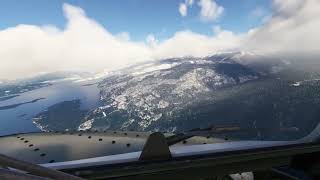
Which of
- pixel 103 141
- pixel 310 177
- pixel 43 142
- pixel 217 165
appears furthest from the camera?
Result: pixel 43 142

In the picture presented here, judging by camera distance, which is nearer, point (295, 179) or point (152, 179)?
point (152, 179)

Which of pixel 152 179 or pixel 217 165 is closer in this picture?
pixel 152 179

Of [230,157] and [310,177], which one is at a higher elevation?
[230,157]

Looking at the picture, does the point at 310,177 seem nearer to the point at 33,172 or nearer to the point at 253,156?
the point at 253,156

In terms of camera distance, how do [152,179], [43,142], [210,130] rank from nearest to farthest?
[152,179] < [210,130] < [43,142]

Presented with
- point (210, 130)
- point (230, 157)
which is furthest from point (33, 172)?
point (210, 130)

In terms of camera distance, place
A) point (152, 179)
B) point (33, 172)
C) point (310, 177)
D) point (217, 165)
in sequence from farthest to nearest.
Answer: point (310, 177) < point (217, 165) < point (152, 179) < point (33, 172)

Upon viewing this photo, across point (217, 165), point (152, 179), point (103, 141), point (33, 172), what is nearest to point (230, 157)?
point (217, 165)

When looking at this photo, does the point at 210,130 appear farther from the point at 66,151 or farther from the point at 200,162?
the point at 66,151

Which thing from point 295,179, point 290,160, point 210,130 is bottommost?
point 295,179
